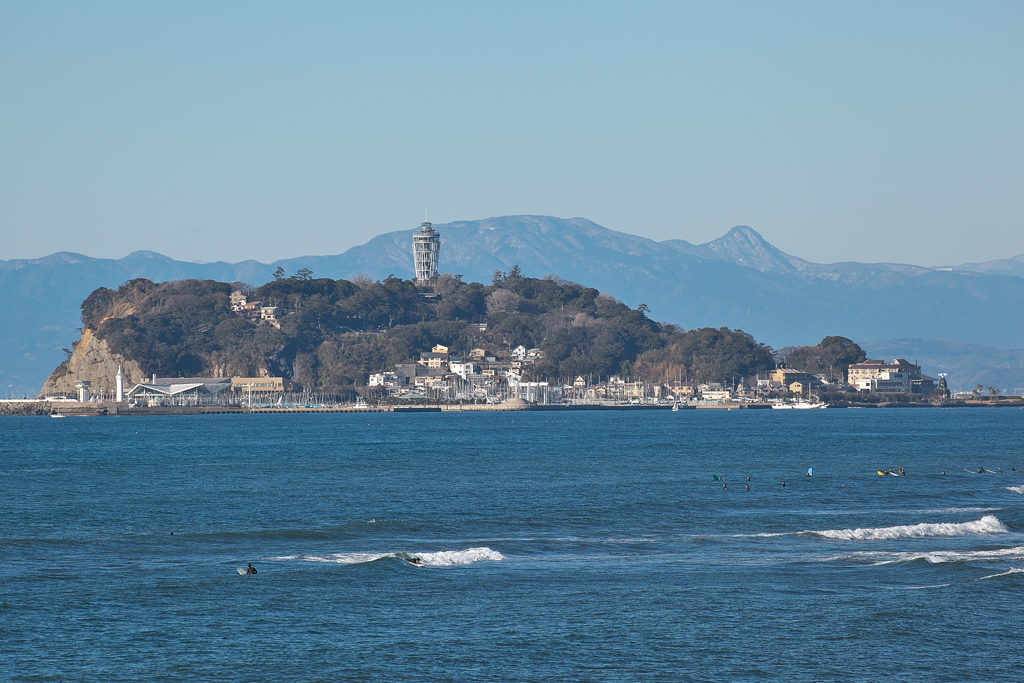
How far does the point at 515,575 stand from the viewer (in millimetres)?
29125

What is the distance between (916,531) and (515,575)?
14.0 m

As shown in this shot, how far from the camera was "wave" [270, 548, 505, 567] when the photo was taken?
3112 centimetres

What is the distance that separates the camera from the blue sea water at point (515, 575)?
70.6 ft

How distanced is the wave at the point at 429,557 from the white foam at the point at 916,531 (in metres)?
10.5

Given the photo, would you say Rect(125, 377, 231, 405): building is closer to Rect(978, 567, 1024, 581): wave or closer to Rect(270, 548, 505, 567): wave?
Rect(270, 548, 505, 567): wave

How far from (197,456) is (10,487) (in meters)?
22.7

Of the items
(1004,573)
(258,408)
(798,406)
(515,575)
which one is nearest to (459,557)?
(515,575)

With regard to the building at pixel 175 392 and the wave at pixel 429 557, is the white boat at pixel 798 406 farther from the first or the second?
the wave at pixel 429 557

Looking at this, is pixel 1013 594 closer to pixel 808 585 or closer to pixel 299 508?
pixel 808 585

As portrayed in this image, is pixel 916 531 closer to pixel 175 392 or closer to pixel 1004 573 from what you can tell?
pixel 1004 573

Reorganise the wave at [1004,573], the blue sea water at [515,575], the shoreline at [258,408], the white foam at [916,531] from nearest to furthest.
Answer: the blue sea water at [515,575], the wave at [1004,573], the white foam at [916,531], the shoreline at [258,408]

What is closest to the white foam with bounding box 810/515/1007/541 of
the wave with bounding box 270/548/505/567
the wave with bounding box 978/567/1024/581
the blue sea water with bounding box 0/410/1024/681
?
the blue sea water with bounding box 0/410/1024/681

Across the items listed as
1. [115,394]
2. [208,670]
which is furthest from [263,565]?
[115,394]

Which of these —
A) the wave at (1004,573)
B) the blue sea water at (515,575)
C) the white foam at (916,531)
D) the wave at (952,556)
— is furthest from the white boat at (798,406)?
the wave at (1004,573)
